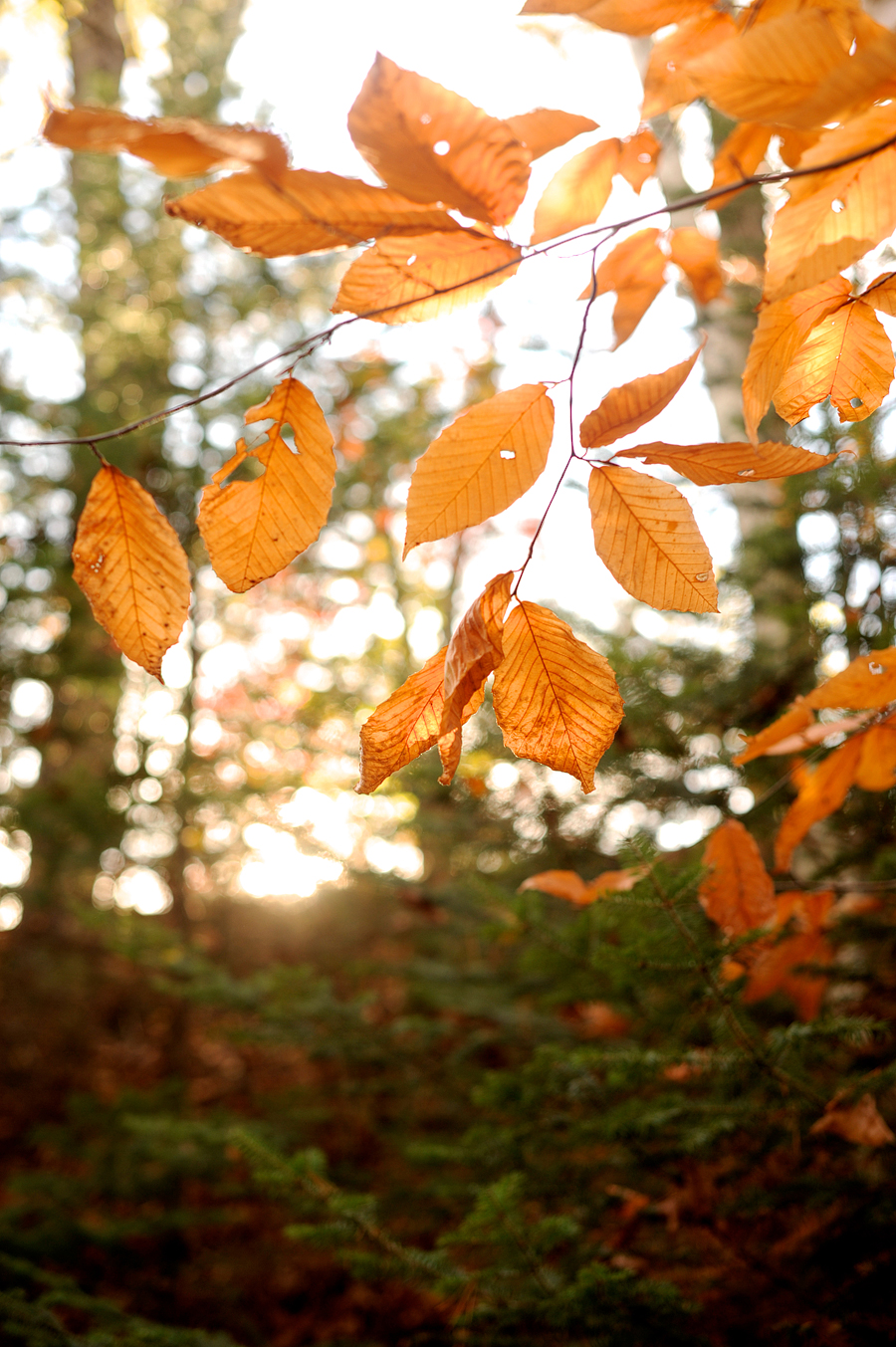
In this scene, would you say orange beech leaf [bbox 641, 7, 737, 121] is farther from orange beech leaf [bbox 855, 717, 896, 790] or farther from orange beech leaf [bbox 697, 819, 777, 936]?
orange beech leaf [bbox 697, 819, 777, 936]

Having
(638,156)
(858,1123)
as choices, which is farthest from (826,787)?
(638,156)

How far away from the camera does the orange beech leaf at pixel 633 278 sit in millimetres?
799

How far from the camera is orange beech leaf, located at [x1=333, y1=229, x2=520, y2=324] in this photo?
526 millimetres

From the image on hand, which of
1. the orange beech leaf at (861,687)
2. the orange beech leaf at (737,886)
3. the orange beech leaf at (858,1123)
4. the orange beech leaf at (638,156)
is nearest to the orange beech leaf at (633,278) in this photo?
the orange beech leaf at (638,156)

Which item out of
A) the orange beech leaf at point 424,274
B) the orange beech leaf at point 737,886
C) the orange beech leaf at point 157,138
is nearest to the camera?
the orange beech leaf at point 157,138

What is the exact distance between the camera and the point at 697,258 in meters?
0.91

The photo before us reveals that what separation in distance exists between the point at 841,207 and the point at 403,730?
0.46 meters

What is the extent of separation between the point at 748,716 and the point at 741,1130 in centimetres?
92

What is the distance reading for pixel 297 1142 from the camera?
2982 mm

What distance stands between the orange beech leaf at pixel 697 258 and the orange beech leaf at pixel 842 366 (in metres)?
0.35

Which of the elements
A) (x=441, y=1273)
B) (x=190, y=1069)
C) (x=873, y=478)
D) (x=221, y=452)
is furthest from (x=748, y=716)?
(x=190, y=1069)

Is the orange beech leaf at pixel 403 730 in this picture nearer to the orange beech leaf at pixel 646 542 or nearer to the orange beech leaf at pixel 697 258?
the orange beech leaf at pixel 646 542

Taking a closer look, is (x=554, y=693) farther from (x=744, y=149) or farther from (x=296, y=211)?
(x=744, y=149)

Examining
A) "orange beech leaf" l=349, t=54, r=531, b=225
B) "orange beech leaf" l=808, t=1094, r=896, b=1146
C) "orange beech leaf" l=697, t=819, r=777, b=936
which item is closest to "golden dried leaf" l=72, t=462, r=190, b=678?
"orange beech leaf" l=349, t=54, r=531, b=225
